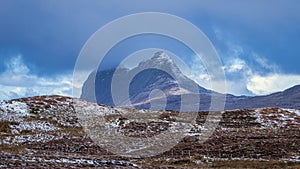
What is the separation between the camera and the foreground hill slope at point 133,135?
132 feet

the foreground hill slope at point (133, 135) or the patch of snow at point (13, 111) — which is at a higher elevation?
the patch of snow at point (13, 111)

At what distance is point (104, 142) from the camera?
59.3 meters

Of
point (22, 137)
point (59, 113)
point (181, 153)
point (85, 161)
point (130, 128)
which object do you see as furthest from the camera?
point (59, 113)

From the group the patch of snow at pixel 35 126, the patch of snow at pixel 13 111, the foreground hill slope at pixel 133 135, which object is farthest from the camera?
the patch of snow at pixel 13 111

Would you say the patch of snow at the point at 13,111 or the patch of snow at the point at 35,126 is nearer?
the patch of snow at the point at 35,126

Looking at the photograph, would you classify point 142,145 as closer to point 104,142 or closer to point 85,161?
point 104,142

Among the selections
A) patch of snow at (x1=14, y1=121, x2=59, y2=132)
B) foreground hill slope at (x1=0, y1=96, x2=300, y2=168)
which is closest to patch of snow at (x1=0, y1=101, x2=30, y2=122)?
foreground hill slope at (x1=0, y1=96, x2=300, y2=168)

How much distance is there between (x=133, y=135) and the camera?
68.9 m

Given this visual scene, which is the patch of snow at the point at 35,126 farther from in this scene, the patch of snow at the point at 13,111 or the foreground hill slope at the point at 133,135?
the patch of snow at the point at 13,111

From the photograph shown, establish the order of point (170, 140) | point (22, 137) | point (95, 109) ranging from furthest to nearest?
1. point (95, 109)
2. point (170, 140)
3. point (22, 137)

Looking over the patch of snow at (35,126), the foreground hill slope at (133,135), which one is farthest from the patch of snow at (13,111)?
the patch of snow at (35,126)

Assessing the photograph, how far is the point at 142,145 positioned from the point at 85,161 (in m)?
23.1

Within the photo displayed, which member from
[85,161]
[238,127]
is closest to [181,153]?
[85,161]

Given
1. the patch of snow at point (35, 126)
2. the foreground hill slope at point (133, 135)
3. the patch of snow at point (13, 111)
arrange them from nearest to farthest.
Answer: the foreground hill slope at point (133, 135)
the patch of snow at point (35, 126)
the patch of snow at point (13, 111)
